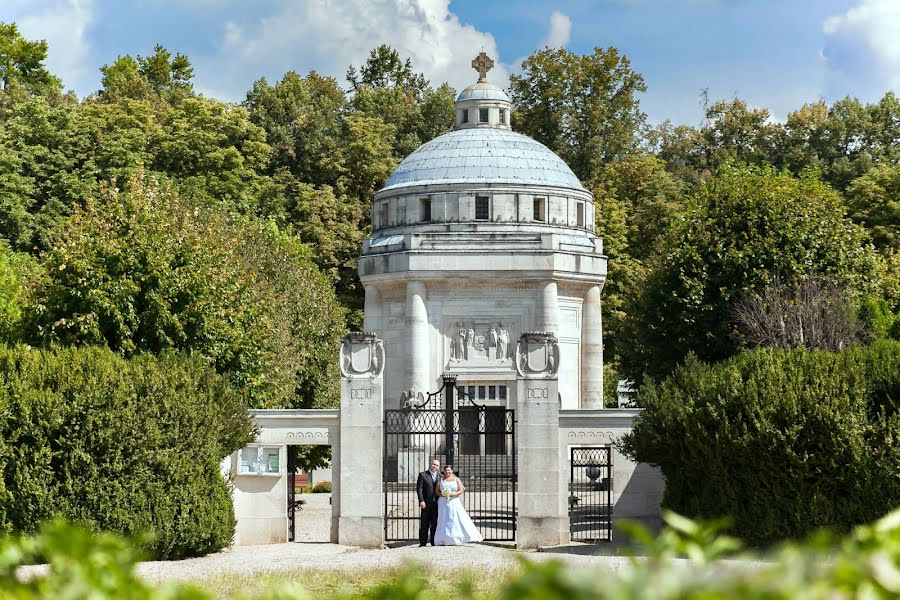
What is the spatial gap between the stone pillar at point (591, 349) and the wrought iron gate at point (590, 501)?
1224 centimetres

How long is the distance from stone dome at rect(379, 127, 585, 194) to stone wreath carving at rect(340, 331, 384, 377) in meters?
30.9

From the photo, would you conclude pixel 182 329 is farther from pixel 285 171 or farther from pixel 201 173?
pixel 285 171

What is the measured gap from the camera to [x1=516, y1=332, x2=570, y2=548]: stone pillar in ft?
98.2

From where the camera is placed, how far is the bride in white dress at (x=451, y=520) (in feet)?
96.7

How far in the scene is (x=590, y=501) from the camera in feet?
136

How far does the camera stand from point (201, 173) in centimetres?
7575

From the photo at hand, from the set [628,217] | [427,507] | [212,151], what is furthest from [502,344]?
[427,507]

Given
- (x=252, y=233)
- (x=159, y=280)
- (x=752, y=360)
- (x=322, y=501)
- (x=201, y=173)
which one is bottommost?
(x=322, y=501)

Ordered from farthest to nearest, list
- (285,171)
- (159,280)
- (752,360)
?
(285,171)
(159,280)
(752,360)

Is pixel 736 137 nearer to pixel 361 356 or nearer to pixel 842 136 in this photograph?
pixel 842 136

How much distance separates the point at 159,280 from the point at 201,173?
3844cm

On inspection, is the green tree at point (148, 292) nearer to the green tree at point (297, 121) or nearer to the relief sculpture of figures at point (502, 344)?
the relief sculpture of figures at point (502, 344)

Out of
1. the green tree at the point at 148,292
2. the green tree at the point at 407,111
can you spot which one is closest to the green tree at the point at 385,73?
the green tree at the point at 407,111

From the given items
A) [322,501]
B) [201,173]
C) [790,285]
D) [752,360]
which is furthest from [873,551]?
[201,173]
